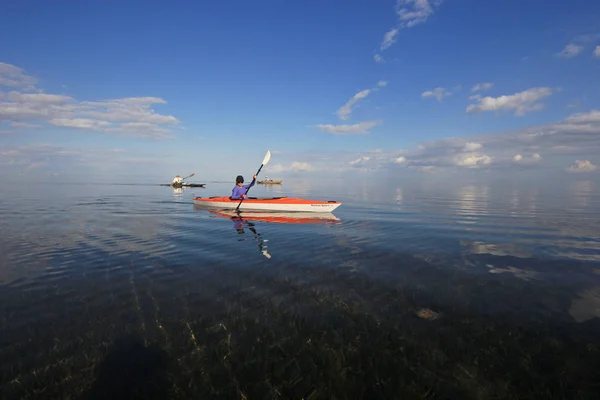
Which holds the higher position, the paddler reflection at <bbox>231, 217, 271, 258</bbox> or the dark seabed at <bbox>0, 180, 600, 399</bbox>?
the paddler reflection at <bbox>231, 217, 271, 258</bbox>

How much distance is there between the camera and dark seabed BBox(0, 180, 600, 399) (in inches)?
202

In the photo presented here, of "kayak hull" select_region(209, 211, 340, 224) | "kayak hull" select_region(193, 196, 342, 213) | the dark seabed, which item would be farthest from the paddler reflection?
"kayak hull" select_region(193, 196, 342, 213)

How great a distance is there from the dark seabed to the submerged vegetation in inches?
1.3

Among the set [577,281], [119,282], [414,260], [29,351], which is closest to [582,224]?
[577,281]

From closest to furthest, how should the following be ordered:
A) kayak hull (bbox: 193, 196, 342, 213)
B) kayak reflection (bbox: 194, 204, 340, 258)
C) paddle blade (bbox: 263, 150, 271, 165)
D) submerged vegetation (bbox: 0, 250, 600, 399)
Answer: submerged vegetation (bbox: 0, 250, 600, 399)
kayak reflection (bbox: 194, 204, 340, 258)
kayak hull (bbox: 193, 196, 342, 213)
paddle blade (bbox: 263, 150, 271, 165)

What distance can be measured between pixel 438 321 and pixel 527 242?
1198cm

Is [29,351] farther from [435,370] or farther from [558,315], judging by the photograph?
[558,315]

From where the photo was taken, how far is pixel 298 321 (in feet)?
23.4

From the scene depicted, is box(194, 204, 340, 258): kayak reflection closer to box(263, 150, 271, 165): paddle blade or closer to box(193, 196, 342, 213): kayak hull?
box(193, 196, 342, 213): kayak hull

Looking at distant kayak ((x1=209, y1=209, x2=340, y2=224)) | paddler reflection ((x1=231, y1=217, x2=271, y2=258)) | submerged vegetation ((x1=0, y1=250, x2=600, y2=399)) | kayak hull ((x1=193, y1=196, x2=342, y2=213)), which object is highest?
kayak hull ((x1=193, y1=196, x2=342, y2=213))

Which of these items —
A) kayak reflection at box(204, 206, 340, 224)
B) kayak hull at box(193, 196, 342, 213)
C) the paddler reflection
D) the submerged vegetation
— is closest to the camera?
the submerged vegetation

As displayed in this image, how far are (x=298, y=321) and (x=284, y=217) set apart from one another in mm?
17712

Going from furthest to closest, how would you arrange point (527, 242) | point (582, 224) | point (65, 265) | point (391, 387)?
point (582, 224)
point (527, 242)
point (65, 265)
point (391, 387)

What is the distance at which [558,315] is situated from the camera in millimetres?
7383
